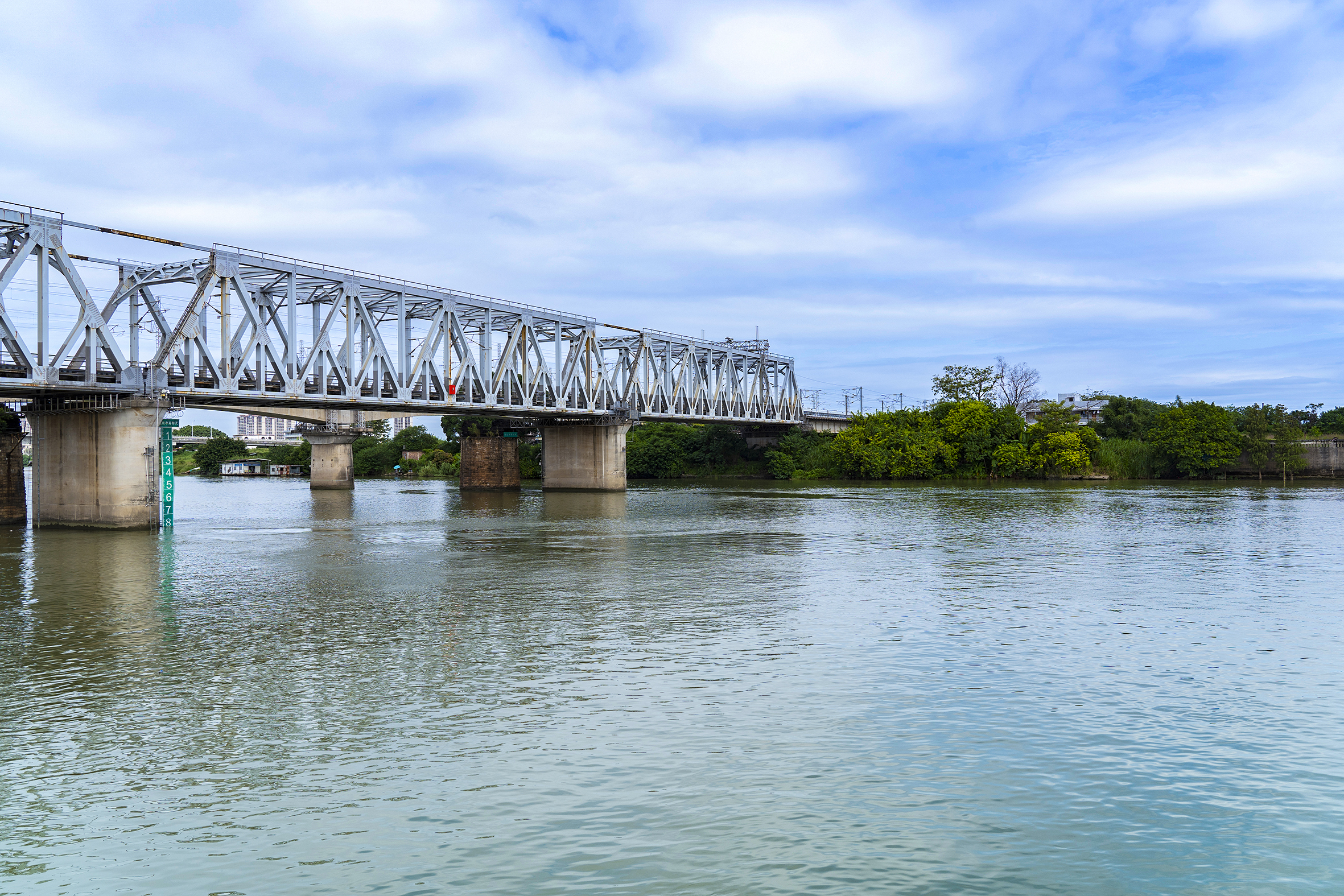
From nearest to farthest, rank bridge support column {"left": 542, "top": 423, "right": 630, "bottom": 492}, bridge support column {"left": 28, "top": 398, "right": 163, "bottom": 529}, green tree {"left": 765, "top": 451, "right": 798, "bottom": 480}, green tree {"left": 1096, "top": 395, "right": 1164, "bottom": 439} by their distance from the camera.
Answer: bridge support column {"left": 28, "top": 398, "right": 163, "bottom": 529}
bridge support column {"left": 542, "top": 423, "right": 630, "bottom": 492}
green tree {"left": 1096, "top": 395, "right": 1164, "bottom": 439}
green tree {"left": 765, "top": 451, "right": 798, "bottom": 480}

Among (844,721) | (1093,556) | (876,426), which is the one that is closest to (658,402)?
(876,426)

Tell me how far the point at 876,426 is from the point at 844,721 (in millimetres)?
131912

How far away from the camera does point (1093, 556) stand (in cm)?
3706

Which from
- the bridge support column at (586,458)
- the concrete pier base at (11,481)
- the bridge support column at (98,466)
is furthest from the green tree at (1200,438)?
the concrete pier base at (11,481)

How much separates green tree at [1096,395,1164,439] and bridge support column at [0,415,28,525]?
416ft

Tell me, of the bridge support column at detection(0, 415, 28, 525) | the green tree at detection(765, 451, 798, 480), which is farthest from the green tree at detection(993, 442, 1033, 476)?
the bridge support column at detection(0, 415, 28, 525)

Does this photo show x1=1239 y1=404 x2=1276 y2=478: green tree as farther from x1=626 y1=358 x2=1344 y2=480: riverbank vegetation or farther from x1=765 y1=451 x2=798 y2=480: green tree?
x1=765 y1=451 x2=798 y2=480: green tree

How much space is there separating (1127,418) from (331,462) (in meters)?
109

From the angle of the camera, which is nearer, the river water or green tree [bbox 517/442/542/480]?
the river water

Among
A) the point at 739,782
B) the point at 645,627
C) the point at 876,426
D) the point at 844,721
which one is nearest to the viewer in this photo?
the point at 739,782

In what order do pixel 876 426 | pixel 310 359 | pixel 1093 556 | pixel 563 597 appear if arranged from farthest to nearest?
pixel 876 426, pixel 310 359, pixel 1093 556, pixel 563 597

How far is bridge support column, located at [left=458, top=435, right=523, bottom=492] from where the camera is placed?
123750mm

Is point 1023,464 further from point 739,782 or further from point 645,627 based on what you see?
point 739,782

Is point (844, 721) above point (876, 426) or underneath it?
underneath
